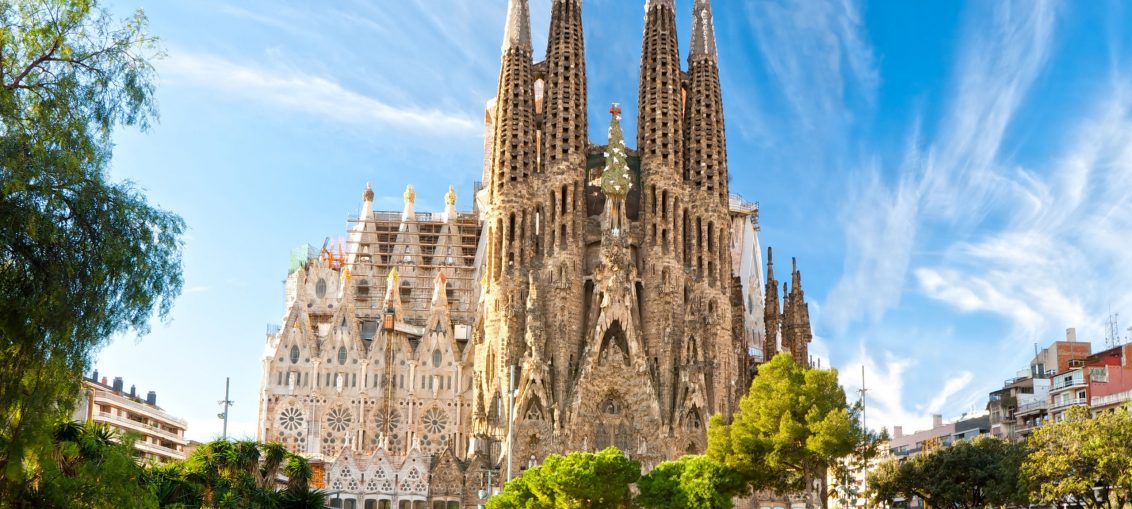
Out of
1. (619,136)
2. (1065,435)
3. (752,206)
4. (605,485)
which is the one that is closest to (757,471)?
(605,485)

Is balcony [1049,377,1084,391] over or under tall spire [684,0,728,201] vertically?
under

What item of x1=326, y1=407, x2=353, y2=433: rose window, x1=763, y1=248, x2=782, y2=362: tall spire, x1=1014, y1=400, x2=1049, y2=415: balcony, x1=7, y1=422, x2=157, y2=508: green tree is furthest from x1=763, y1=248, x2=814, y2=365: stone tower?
x1=7, y1=422, x2=157, y2=508: green tree

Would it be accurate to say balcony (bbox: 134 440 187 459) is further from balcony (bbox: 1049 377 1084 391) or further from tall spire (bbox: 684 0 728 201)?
balcony (bbox: 1049 377 1084 391)

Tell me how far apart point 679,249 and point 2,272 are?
4953cm

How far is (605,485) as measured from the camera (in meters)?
44.7

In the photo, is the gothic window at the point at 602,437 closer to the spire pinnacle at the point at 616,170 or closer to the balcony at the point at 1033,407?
the spire pinnacle at the point at 616,170

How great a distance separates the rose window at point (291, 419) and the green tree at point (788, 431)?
3002cm

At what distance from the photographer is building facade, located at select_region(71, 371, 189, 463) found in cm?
7638

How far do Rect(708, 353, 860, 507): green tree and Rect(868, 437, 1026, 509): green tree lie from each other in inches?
239

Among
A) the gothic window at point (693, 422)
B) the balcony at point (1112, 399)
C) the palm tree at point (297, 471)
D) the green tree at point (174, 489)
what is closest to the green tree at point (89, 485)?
the green tree at point (174, 489)

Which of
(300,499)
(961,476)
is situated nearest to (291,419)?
(300,499)

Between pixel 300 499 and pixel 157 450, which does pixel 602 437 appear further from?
pixel 157 450

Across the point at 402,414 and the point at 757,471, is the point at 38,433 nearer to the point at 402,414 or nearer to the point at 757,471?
the point at 757,471

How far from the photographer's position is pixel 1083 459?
40719mm
